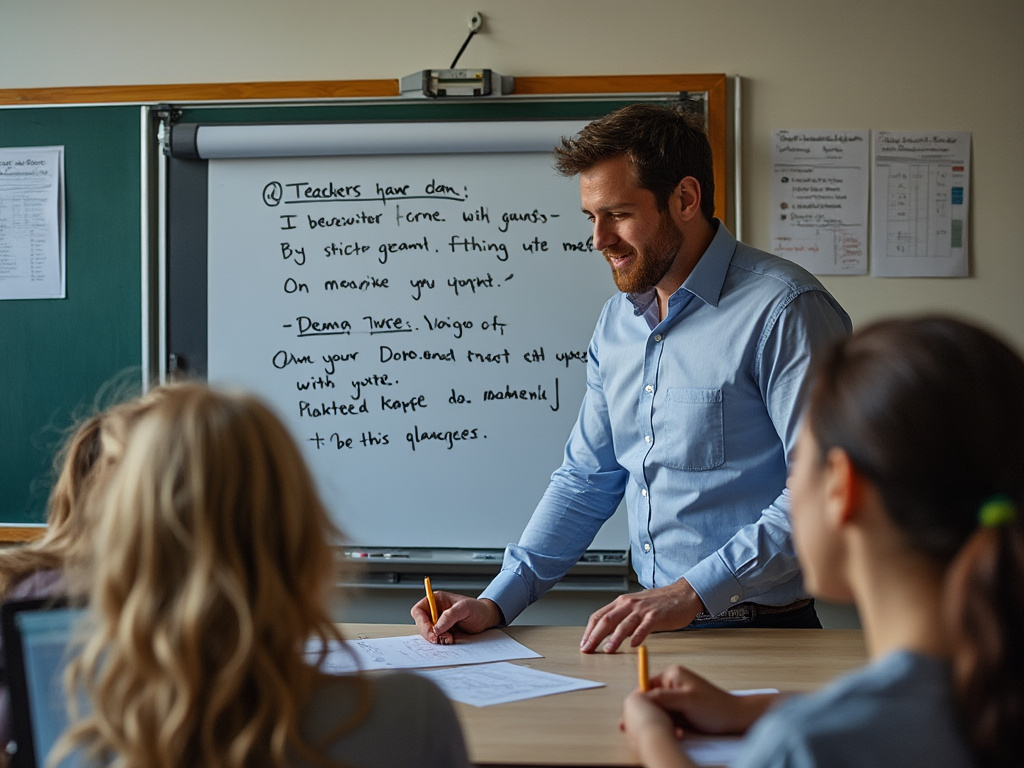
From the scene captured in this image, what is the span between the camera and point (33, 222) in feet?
9.48

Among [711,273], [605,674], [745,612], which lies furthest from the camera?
[711,273]

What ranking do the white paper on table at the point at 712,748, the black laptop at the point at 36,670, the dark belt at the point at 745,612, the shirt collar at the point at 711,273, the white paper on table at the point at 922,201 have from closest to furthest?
the black laptop at the point at 36,670 < the white paper on table at the point at 712,748 < the dark belt at the point at 745,612 < the shirt collar at the point at 711,273 < the white paper on table at the point at 922,201

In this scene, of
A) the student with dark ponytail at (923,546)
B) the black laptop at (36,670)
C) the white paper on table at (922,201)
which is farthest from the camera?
the white paper on table at (922,201)

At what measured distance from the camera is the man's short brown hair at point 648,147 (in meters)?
1.93

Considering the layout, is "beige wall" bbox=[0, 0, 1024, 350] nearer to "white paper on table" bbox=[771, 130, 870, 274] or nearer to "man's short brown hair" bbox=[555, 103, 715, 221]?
"white paper on table" bbox=[771, 130, 870, 274]

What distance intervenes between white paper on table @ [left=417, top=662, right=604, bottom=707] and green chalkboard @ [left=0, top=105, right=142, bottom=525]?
6.08 ft

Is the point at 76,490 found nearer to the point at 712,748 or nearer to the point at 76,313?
the point at 712,748

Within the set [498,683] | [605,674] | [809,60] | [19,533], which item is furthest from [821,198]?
[19,533]

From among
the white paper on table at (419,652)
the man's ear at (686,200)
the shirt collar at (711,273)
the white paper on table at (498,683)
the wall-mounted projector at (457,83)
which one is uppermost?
the wall-mounted projector at (457,83)

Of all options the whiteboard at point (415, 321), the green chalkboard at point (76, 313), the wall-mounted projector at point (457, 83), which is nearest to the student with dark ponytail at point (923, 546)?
the whiteboard at point (415, 321)

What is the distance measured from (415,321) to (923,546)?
6.95ft

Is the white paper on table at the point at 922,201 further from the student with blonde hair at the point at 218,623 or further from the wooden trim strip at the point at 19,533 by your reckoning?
the wooden trim strip at the point at 19,533

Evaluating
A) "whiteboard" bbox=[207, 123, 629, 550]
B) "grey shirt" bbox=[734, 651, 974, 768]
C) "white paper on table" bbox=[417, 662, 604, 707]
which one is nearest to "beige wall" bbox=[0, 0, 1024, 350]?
"whiteboard" bbox=[207, 123, 629, 550]

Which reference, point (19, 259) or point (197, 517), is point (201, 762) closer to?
point (197, 517)
